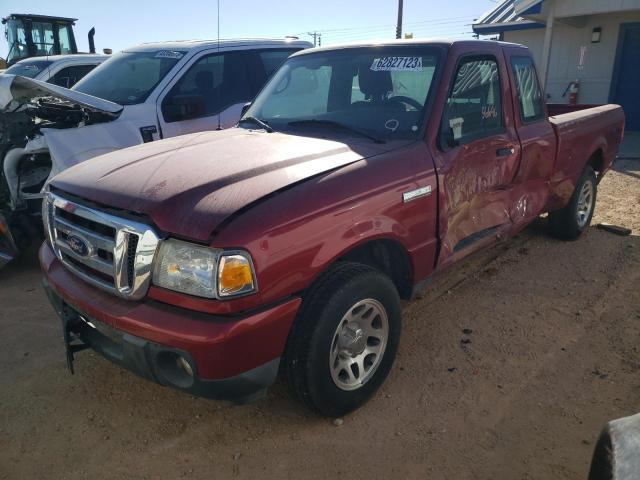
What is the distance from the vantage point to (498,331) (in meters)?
3.62

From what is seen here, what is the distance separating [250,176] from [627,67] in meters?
12.8

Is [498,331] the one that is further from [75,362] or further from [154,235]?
[75,362]

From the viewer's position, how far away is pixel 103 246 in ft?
7.78

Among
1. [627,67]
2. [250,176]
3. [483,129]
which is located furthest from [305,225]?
[627,67]

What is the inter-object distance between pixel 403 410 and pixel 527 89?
2.84m

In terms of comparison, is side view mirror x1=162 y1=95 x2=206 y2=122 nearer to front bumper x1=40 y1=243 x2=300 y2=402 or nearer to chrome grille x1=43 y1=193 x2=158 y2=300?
chrome grille x1=43 y1=193 x2=158 y2=300

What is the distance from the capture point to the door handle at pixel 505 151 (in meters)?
3.61

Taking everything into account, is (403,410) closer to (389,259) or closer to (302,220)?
(389,259)

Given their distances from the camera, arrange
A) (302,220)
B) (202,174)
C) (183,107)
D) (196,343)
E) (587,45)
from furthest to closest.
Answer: (587,45), (183,107), (202,174), (302,220), (196,343)

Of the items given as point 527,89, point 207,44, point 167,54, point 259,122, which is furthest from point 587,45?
point 259,122

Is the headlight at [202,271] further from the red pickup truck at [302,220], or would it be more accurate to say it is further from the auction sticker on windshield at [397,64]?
the auction sticker on windshield at [397,64]

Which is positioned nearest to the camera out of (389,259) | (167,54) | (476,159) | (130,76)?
(389,259)

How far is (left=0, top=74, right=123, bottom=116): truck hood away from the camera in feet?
13.9

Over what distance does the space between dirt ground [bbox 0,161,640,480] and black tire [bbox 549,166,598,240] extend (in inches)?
48.2
